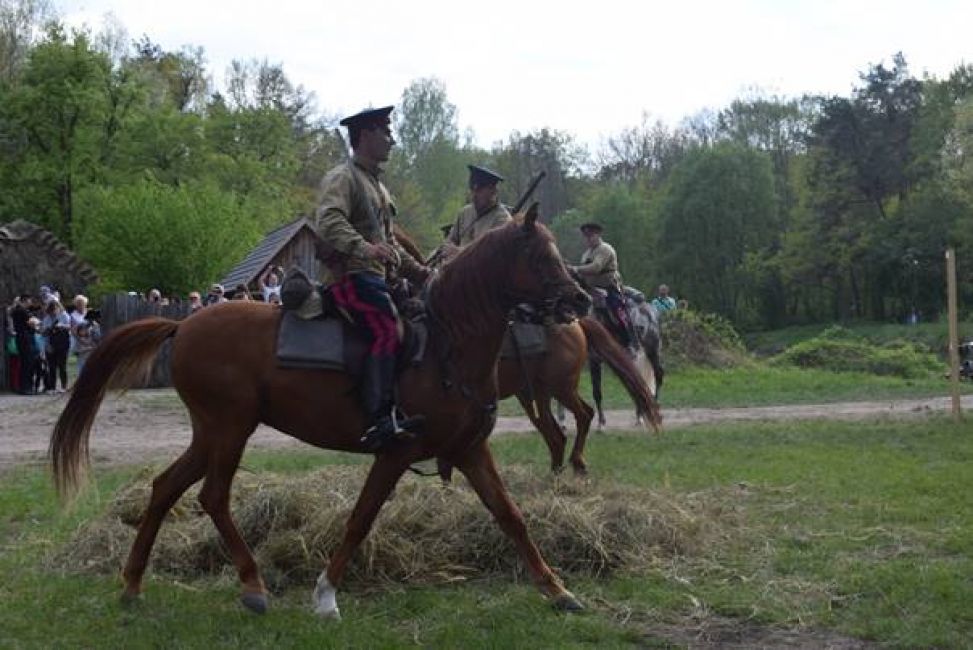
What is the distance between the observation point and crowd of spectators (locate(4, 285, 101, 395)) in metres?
20.9

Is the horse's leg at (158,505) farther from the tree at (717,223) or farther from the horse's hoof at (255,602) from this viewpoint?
the tree at (717,223)

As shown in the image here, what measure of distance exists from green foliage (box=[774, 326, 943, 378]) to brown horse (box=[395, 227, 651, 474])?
61.8 feet

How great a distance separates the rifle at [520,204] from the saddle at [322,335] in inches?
39.2

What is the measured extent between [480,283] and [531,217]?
1.71 feet

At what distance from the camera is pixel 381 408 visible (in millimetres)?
6289

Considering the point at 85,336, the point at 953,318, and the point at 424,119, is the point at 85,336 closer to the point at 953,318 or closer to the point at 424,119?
the point at 953,318

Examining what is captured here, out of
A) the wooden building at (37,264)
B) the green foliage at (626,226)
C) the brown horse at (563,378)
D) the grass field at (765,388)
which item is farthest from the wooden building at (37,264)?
the green foliage at (626,226)

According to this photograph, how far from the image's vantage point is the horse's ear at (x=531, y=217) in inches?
246

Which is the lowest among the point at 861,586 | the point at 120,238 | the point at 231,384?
the point at 861,586

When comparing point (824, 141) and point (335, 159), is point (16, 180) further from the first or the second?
point (824, 141)

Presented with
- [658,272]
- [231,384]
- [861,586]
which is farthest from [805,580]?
[658,272]

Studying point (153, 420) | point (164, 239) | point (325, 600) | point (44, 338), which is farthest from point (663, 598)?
point (164, 239)

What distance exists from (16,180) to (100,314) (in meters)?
20.2

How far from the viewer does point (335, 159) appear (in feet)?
190
